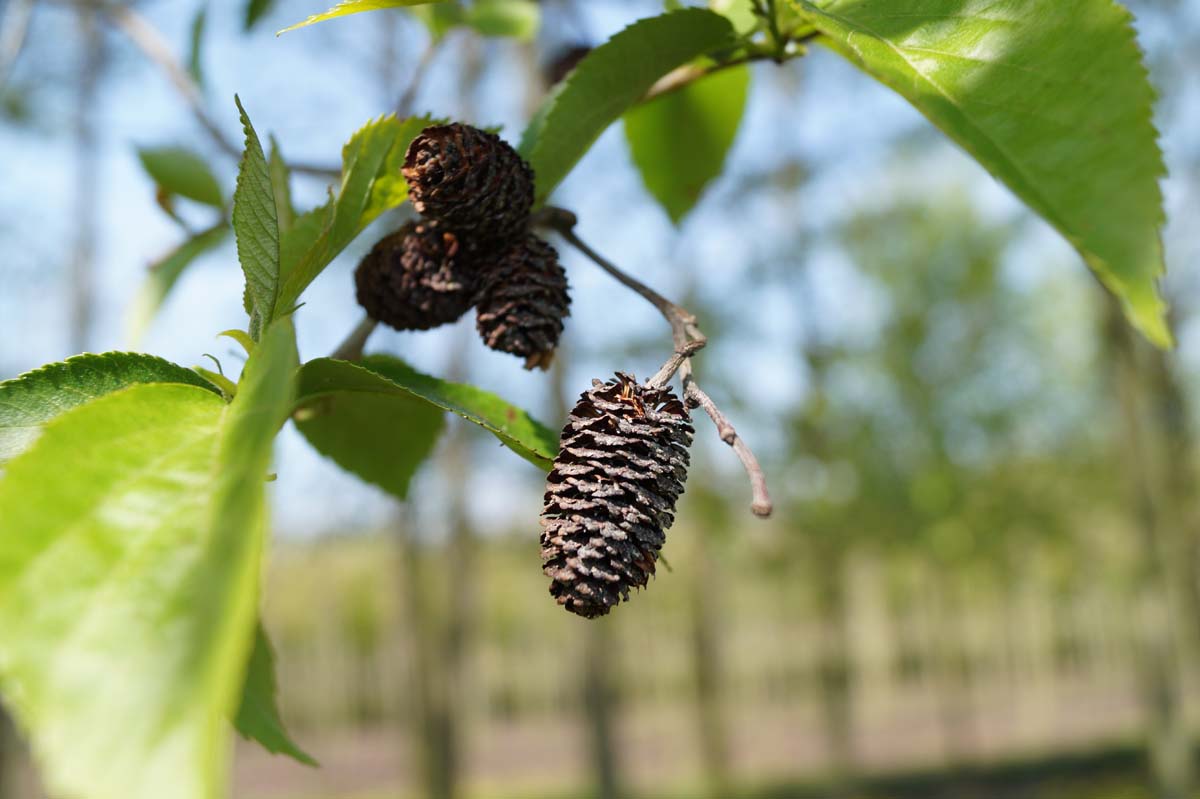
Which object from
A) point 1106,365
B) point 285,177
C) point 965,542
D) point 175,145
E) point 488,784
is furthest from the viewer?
point 488,784

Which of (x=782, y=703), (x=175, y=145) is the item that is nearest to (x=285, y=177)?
(x=175, y=145)

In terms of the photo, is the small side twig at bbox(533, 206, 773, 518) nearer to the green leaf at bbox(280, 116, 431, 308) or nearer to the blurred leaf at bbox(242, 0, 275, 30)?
the green leaf at bbox(280, 116, 431, 308)

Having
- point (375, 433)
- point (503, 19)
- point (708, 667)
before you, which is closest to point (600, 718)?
point (708, 667)

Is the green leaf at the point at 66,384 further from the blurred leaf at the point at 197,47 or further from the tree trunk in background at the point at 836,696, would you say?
the tree trunk in background at the point at 836,696

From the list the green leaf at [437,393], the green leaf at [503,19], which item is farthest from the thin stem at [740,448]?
the green leaf at [503,19]

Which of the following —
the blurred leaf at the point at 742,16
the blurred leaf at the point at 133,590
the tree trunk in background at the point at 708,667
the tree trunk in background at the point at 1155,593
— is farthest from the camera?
the tree trunk in background at the point at 708,667

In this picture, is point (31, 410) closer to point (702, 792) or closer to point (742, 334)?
point (742, 334)
